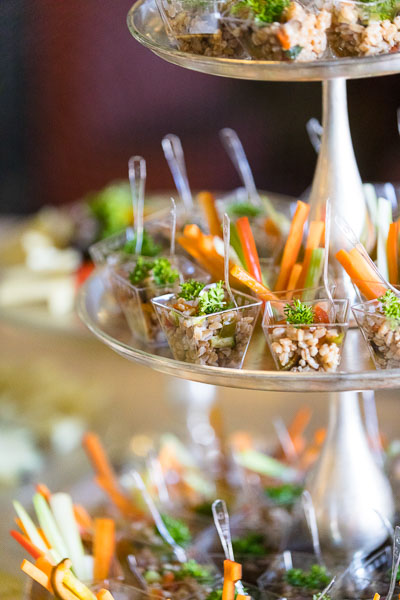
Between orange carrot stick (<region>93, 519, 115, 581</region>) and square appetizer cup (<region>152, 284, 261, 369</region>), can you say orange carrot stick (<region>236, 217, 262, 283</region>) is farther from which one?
orange carrot stick (<region>93, 519, 115, 581</region>)

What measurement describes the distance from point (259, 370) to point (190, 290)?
146 mm

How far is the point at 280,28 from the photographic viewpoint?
82 cm

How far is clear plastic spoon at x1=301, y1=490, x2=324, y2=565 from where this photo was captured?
1.12 metres

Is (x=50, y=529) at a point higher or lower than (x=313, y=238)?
lower

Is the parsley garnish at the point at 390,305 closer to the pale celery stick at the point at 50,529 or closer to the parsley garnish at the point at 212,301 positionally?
the parsley garnish at the point at 212,301

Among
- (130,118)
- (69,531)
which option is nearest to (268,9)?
(69,531)

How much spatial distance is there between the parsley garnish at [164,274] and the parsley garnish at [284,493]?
0.48 metres

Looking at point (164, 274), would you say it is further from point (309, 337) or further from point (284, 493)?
point (284, 493)

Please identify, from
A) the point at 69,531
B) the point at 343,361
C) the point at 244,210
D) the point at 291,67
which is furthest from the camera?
the point at 244,210

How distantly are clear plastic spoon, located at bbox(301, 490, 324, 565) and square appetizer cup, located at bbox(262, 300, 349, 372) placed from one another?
334mm

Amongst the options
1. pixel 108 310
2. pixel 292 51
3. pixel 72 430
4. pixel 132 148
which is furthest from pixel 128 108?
pixel 292 51

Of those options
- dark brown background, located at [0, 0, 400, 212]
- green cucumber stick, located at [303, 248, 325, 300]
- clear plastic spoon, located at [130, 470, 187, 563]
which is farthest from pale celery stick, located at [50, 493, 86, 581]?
dark brown background, located at [0, 0, 400, 212]

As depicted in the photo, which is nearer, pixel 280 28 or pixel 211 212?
pixel 280 28

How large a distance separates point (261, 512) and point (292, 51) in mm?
765
